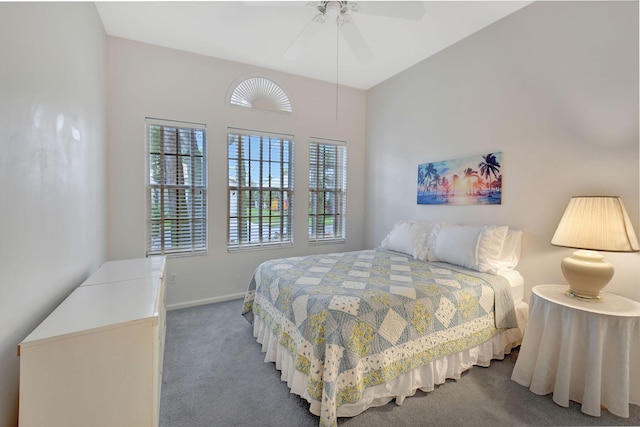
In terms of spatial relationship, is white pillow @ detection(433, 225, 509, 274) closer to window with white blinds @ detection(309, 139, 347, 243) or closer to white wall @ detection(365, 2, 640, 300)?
white wall @ detection(365, 2, 640, 300)

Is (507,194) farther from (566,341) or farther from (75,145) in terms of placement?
(75,145)

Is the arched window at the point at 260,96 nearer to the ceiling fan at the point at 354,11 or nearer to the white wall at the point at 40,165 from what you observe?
the ceiling fan at the point at 354,11

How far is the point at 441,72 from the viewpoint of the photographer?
3.21 metres

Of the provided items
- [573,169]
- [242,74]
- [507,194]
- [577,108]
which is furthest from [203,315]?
[577,108]

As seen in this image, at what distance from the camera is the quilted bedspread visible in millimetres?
1499

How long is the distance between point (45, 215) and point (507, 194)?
3.49 m

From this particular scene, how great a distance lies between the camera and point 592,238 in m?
1.74

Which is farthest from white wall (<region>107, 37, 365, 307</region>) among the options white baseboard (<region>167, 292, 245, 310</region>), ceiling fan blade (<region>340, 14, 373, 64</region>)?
ceiling fan blade (<region>340, 14, 373, 64</region>)

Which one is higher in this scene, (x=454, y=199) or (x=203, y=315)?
(x=454, y=199)

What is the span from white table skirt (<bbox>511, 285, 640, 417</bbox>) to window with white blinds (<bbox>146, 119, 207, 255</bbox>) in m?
3.38

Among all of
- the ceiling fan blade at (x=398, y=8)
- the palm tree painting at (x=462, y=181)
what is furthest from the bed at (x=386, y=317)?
the ceiling fan blade at (x=398, y=8)

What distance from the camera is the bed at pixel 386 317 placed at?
59.9 inches

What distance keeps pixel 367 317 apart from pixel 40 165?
191 centimetres

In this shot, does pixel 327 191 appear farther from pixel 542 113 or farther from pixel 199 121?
pixel 542 113
